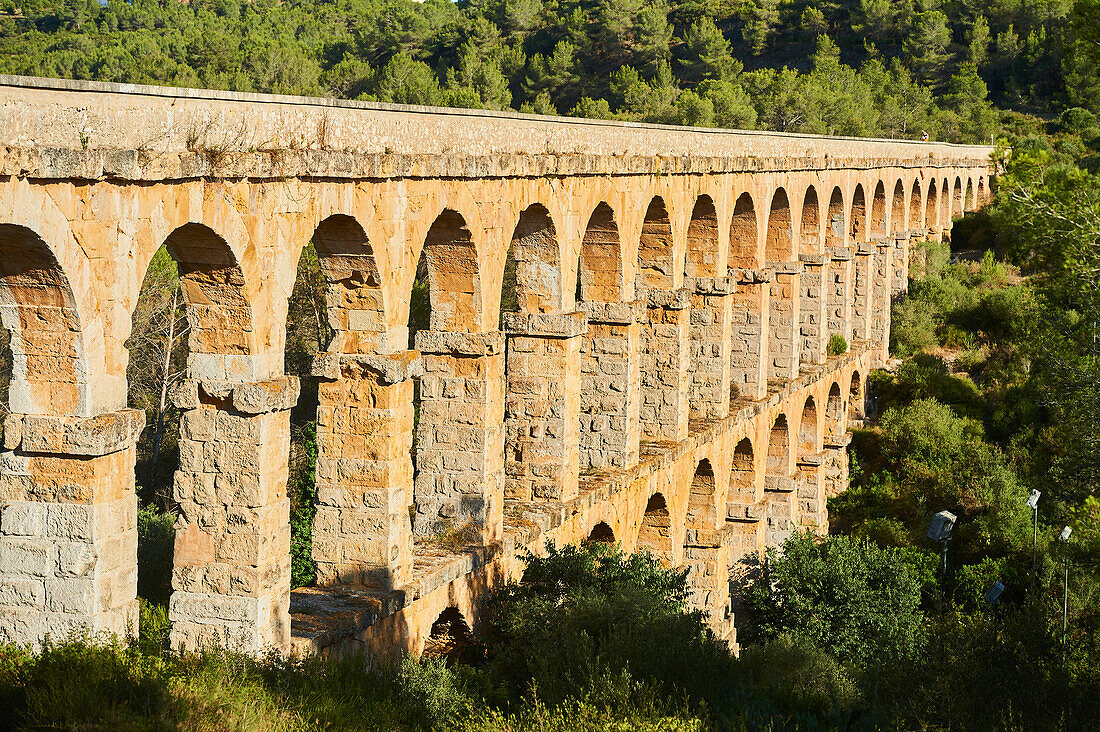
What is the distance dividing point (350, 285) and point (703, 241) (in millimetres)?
9156

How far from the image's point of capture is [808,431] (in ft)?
82.0

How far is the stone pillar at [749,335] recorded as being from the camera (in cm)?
2042

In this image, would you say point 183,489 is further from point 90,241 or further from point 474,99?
point 474,99

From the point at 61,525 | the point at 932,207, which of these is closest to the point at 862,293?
the point at 932,207

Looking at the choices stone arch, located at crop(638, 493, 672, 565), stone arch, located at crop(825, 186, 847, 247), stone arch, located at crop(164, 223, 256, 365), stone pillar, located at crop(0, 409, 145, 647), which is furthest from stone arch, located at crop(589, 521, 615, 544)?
stone arch, located at crop(825, 186, 847, 247)

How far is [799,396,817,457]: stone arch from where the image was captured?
972 inches

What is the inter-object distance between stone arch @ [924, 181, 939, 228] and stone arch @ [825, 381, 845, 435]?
15.1 metres

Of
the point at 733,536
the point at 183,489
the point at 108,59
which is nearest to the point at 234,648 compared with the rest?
the point at 183,489

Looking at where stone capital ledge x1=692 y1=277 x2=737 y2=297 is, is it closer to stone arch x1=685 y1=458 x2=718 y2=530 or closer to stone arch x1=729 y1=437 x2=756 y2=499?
stone arch x1=685 y1=458 x2=718 y2=530

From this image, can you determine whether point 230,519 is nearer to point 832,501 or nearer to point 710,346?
point 710,346

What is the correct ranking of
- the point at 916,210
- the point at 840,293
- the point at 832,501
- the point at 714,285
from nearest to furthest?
the point at 714,285 → the point at 832,501 → the point at 840,293 → the point at 916,210

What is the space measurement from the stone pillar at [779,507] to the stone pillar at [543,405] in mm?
9107

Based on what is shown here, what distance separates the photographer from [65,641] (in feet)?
24.8

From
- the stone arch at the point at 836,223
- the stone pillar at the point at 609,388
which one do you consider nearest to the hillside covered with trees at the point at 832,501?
the stone pillar at the point at 609,388
